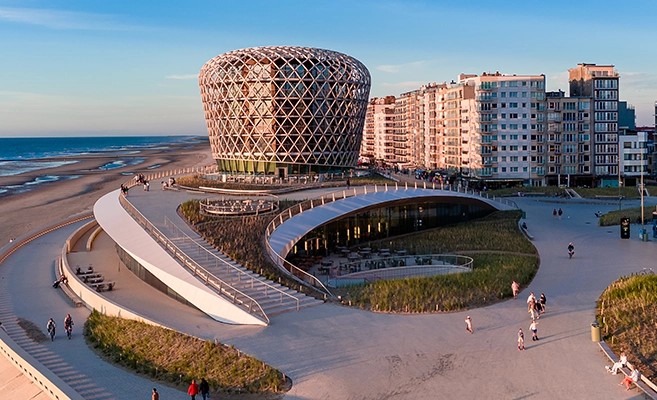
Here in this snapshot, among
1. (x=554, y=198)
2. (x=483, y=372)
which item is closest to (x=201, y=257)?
(x=483, y=372)

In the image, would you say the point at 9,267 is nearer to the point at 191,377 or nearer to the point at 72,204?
the point at 191,377

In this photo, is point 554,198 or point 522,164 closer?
point 554,198

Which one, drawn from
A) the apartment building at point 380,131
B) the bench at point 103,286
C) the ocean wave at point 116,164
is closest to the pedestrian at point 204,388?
the bench at point 103,286

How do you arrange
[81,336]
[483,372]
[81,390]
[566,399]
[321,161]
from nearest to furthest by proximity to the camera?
[566,399], [483,372], [81,390], [81,336], [321,161]

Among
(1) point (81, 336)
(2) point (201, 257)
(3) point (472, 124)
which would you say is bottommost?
(1) point (81, 336)

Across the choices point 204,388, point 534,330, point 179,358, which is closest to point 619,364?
point 534,330

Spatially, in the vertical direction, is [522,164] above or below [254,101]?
below

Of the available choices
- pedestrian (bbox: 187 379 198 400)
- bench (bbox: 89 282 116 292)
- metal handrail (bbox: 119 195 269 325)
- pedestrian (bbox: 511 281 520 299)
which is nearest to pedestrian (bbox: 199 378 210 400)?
pedestrian (bbox: 187 379 198 400)
